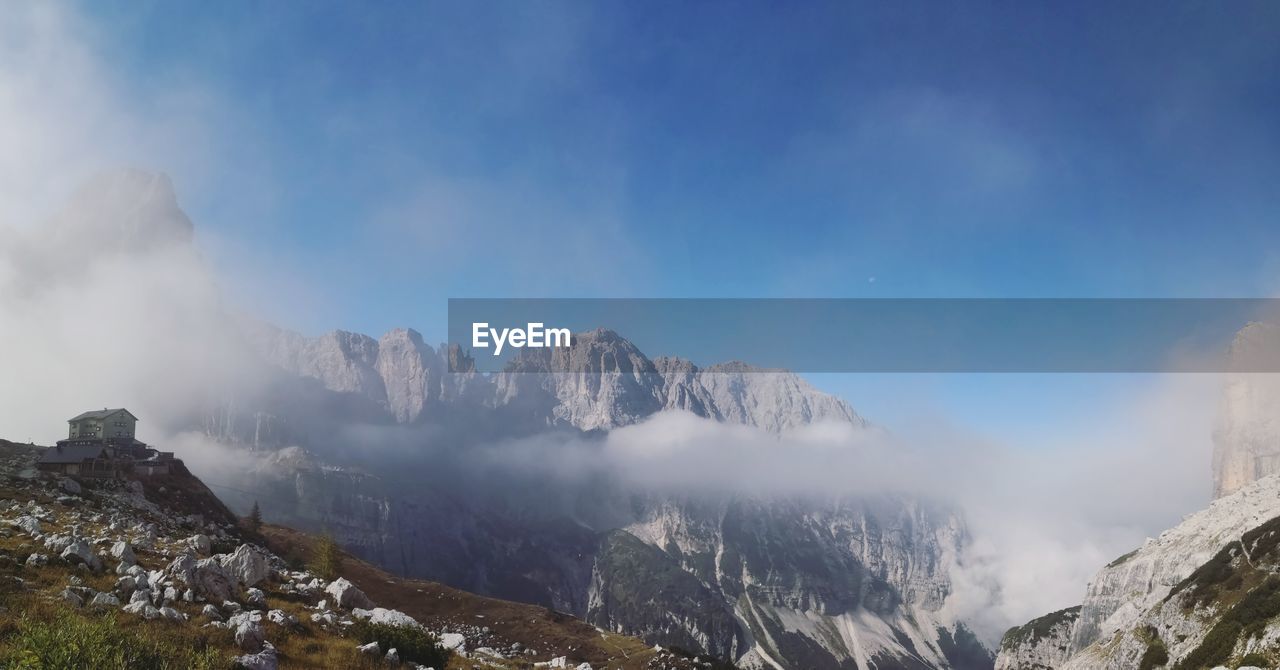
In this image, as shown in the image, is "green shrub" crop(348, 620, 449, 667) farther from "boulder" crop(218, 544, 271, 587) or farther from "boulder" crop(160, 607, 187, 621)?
"boulder" crop(218, 544, 271, 587)

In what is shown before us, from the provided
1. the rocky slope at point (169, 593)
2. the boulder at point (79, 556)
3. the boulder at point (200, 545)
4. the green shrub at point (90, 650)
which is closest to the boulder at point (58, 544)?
the rocky slope at point (169, 593)

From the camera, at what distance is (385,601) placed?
120188mm

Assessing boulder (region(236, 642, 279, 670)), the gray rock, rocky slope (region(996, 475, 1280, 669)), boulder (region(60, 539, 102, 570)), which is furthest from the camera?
rocky slope (region(996, 475, 1280, 669))

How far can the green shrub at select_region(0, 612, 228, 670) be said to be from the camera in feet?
52.1

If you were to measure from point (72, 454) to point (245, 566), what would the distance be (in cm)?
9758

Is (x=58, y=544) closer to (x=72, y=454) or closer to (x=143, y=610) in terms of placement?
(x=143, y=610)

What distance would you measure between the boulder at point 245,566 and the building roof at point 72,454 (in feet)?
305

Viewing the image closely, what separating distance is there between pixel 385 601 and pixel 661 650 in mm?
51640

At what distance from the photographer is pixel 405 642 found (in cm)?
2744

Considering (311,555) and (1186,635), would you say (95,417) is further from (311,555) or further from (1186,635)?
(1186,635)

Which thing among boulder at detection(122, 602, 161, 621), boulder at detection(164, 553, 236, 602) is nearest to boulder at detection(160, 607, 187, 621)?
boulder at detection(122, 602, 161, 621)

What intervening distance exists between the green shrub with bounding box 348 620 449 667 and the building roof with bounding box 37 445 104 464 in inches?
4237

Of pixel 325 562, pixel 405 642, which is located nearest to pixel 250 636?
pixel 405 642

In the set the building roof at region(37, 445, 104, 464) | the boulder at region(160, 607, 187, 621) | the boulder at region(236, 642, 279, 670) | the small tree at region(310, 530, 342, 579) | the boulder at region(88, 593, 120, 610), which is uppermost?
the building roof at region(37, 445, 104, 464)
